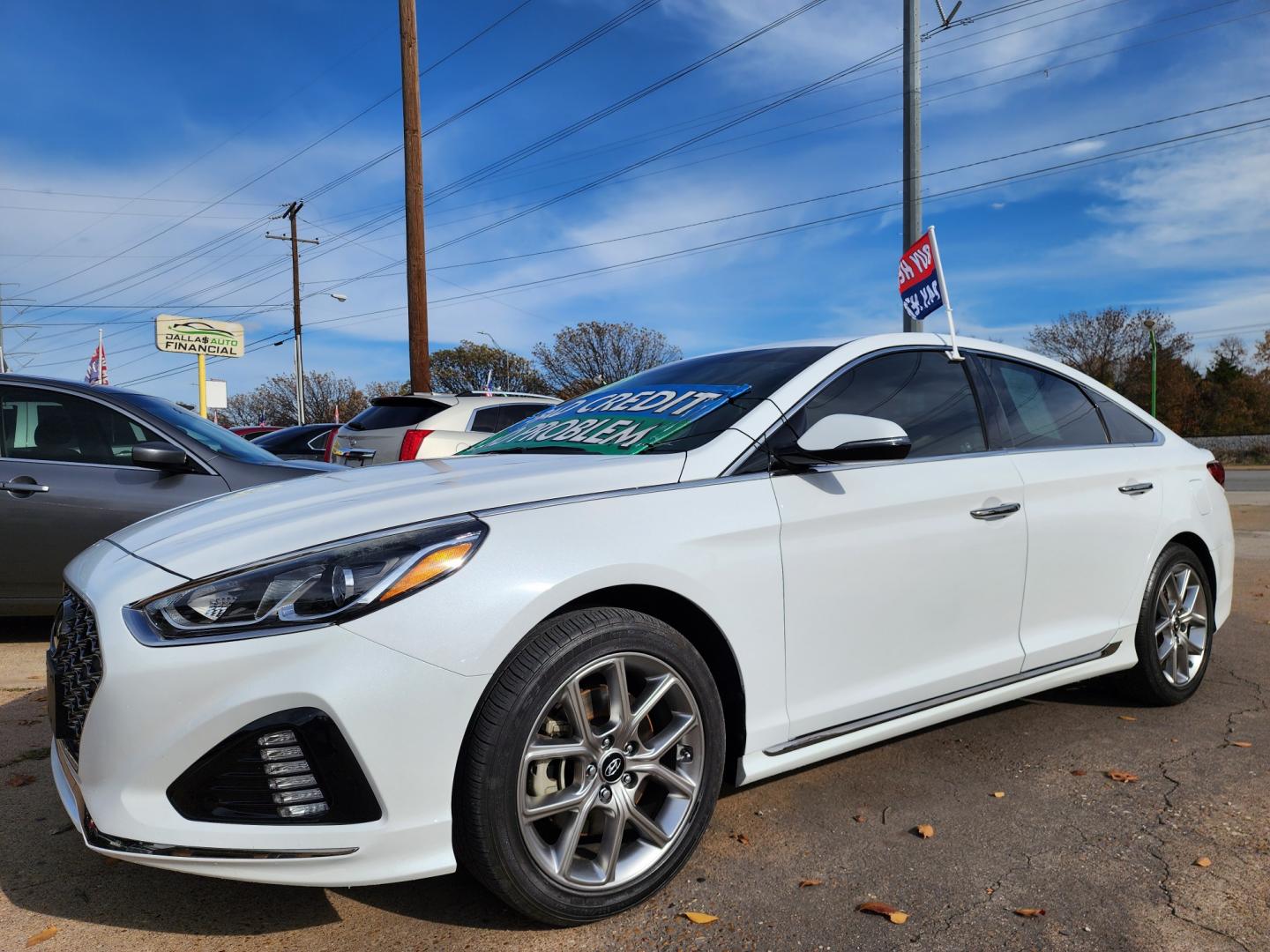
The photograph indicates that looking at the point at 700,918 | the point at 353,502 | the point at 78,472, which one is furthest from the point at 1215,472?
the point at 78,472

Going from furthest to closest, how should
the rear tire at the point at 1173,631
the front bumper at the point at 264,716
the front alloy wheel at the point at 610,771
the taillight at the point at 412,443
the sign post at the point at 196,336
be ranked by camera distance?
the sign post at the point at 196,336 → the taillight at the point at 412,443 → the rear tire at the point at 1173,631 → the front alloy wheel at the point at 610,771 → the front bumper at the point at 264,716

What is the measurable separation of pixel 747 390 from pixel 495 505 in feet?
3.51

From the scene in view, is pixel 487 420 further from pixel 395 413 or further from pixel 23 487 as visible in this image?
pixel 23 487

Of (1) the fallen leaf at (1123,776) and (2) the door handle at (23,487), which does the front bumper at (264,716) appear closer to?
(1) the fallen leaf at (1123,776)

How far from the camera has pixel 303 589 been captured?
2.00 m

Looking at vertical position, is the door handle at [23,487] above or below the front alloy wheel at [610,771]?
above

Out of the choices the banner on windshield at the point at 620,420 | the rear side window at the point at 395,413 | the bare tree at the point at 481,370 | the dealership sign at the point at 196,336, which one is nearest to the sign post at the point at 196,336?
the dealership sign at the point at 196,336

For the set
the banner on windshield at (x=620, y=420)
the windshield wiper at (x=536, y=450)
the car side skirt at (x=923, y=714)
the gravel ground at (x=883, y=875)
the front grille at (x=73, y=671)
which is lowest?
the gravel ground at (x=883, y=875)

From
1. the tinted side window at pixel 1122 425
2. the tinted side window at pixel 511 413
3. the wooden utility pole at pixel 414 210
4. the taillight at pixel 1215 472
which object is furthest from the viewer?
the wooden utility pole at pixel 414 210

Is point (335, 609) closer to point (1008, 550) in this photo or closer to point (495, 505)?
point (495, 505)

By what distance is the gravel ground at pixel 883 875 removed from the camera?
220cm

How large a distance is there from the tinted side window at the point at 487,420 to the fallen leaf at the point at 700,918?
680cm

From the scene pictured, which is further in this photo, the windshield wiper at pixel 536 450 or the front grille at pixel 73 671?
the windshield wiper at pixel 536 450

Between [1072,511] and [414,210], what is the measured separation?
1160cm
